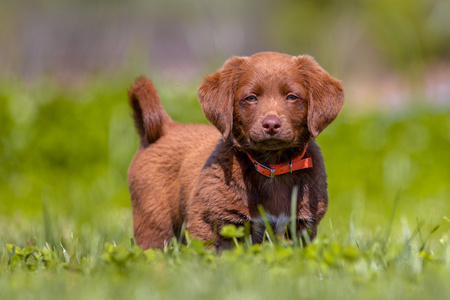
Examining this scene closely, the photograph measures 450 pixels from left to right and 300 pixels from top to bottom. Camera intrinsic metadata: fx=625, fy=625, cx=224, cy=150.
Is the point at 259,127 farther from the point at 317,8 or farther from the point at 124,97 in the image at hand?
the point at 317,8

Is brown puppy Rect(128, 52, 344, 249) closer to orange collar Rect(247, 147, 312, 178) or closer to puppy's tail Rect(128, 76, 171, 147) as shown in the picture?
orange collar Rect(247, 147, 312, 178)

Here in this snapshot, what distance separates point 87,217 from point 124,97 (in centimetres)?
224

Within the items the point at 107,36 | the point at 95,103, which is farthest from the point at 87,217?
the point at 107,36

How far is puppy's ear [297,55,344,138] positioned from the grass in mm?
553

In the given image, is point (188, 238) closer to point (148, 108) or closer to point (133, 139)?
point (148, 108)

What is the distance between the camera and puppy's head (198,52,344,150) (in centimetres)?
345

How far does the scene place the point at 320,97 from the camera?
3.52m

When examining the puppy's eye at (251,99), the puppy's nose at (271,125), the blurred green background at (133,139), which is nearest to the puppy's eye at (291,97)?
the puppy's eye at (251,99)

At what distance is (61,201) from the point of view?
21.2ft

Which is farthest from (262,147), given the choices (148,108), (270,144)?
(148,108)

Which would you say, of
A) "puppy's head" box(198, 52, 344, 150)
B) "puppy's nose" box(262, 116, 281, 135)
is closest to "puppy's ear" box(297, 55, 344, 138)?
"puppy's head" box(198, 52, 344, 150)

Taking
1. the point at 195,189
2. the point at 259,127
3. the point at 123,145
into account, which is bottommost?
the point at 123,145

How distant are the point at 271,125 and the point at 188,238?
0.72m

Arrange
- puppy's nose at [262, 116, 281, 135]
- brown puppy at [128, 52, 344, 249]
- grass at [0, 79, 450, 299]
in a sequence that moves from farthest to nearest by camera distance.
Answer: brown puppy at [128, 52, 344, 249]
puppy's nose at [262, 116, 281, 135]
grass at [0, 79, 450, 299]
